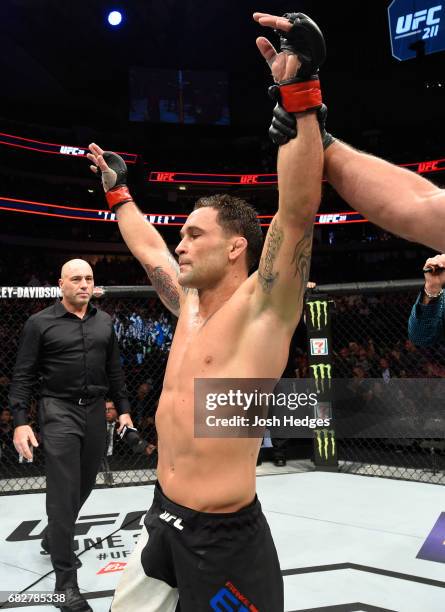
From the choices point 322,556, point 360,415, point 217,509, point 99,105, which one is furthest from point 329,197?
point 217,509

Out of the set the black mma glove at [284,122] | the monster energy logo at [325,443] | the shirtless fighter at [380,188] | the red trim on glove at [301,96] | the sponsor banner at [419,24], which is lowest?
the monster energy logo at [325,443]

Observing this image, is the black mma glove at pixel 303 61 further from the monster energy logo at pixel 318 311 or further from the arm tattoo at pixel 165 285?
the monster energy logo at pixel 318 311

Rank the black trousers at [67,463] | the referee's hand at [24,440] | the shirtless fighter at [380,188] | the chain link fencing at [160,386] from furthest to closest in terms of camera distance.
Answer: the chain link fencing at [160,386] < the referee's hand at [24,440] < the black trousers at [67,463] < the shirtless fighter at [380,188]

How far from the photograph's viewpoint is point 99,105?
18969 millimetres

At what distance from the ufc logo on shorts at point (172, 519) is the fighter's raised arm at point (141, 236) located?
0.70 m

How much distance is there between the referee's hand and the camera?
2574 millimetres

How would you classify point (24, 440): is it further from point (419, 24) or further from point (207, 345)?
point (419, 24)

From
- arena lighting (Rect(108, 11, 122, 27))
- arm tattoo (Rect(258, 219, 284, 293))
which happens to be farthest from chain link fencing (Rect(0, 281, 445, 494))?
arena lighting (Rect(108, 11, 122, 27))

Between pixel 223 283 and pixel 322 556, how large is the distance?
1858 millimetres

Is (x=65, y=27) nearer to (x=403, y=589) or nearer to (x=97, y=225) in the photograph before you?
(x=97, y=225)

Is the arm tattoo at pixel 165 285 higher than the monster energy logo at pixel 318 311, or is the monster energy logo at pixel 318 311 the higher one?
the arm tattoo at pixel 165 285

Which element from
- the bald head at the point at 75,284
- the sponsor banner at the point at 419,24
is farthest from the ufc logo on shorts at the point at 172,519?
the sponsor banner at the point at 419,24

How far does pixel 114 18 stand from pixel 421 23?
7.78 m

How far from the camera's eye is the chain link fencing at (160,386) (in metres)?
4.39
